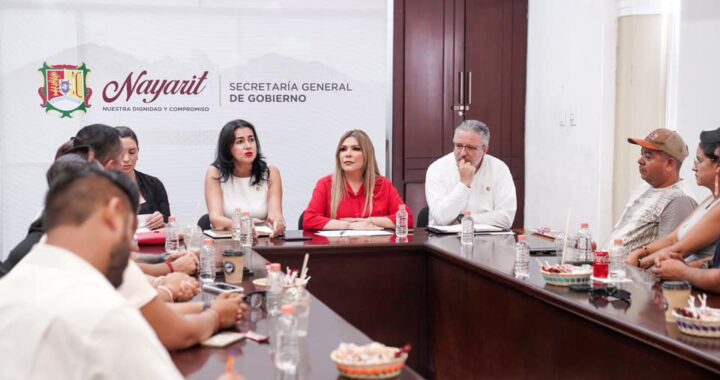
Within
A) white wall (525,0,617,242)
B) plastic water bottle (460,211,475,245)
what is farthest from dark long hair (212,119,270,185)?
white wall (525,0,617,242)

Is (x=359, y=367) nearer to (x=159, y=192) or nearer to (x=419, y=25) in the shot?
(x=159, y=192)

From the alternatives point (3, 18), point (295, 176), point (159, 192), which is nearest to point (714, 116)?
Answer: point (295, 176)

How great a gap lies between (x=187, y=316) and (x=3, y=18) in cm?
437

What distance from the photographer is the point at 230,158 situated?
455cm

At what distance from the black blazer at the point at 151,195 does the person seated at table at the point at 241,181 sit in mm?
421

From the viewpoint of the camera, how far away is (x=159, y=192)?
191 inches

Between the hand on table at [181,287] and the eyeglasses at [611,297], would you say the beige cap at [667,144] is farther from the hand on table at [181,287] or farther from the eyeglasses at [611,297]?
the hand on table at [181,287]

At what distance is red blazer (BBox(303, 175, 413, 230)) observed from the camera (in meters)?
4.43

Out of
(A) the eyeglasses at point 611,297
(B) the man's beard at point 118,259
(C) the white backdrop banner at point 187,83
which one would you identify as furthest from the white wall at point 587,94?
(B) the man's beard at point 118,259

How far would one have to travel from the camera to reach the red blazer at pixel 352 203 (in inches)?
174

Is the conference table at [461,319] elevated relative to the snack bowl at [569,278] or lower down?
lower down

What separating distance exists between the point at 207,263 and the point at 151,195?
2011 millimetres

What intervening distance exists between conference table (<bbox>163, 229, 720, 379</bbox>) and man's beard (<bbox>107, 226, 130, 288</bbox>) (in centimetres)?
55

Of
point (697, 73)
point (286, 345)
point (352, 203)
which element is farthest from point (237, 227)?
point (697, 73)
